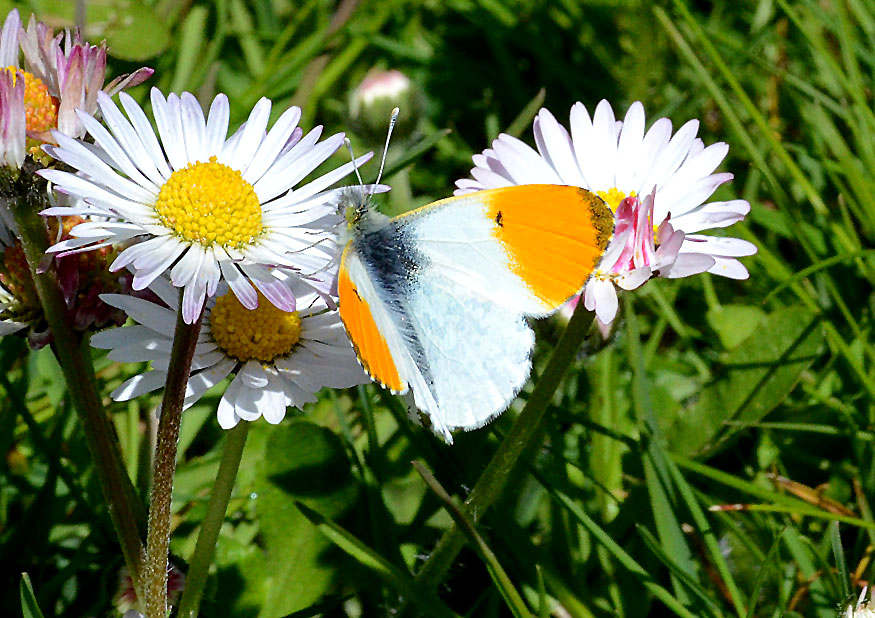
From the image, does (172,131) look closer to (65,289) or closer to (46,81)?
(46,81)

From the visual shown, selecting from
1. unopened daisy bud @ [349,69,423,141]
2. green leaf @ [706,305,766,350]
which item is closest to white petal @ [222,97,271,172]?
Result: unopened daisy bud @ [349,69,423,141]

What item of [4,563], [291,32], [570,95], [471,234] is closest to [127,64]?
[291,32]

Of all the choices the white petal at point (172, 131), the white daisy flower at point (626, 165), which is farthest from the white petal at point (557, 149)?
the white petal at point (172, 131)

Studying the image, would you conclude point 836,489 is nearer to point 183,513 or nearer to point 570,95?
point 183,513

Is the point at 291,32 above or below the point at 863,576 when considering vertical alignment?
above

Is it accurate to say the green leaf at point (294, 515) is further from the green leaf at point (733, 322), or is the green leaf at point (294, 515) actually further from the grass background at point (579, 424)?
the green leaf at point (733, 322)

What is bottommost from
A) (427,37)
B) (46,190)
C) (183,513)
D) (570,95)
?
(183,513)

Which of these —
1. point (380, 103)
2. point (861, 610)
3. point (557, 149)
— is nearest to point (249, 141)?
point (557, 149)
